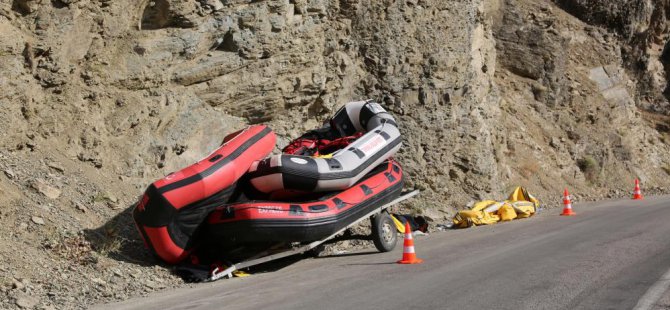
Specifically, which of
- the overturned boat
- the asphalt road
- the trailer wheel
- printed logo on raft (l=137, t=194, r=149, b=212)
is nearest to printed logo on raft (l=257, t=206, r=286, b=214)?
the overturned boat

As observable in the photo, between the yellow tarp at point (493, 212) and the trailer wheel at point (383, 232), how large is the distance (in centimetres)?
345

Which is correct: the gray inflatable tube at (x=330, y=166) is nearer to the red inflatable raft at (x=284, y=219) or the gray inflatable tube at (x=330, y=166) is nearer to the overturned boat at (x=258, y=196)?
the overturned boat at (x=258, y=196)

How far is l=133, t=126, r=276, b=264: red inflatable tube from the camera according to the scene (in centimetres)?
968

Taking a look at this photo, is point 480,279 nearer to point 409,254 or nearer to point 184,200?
point 409,254

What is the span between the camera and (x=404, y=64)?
56.1 ft

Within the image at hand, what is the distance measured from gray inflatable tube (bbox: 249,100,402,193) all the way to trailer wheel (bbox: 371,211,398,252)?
75cm

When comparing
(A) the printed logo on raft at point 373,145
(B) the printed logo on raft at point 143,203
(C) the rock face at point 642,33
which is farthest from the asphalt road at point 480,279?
(C) the rock face at point 642,33

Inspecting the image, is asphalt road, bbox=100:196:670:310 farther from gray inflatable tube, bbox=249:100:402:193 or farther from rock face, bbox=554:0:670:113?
rock face, bbox=554:0:670:113

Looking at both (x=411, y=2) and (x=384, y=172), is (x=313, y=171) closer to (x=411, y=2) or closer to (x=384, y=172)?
(x=384, y=172)

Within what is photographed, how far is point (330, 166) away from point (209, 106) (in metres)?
3.72

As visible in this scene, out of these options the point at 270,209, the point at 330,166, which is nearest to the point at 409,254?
the point at 330,166

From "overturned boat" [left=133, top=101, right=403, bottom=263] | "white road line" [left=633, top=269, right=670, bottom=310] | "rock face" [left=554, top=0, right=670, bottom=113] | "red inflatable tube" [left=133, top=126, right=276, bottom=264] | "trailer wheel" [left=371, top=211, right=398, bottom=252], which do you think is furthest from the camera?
"rock face" [left=554, top=0, right=670, bottom=113]

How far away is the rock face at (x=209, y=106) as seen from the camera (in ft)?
33.0

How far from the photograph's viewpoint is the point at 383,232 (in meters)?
11.6
